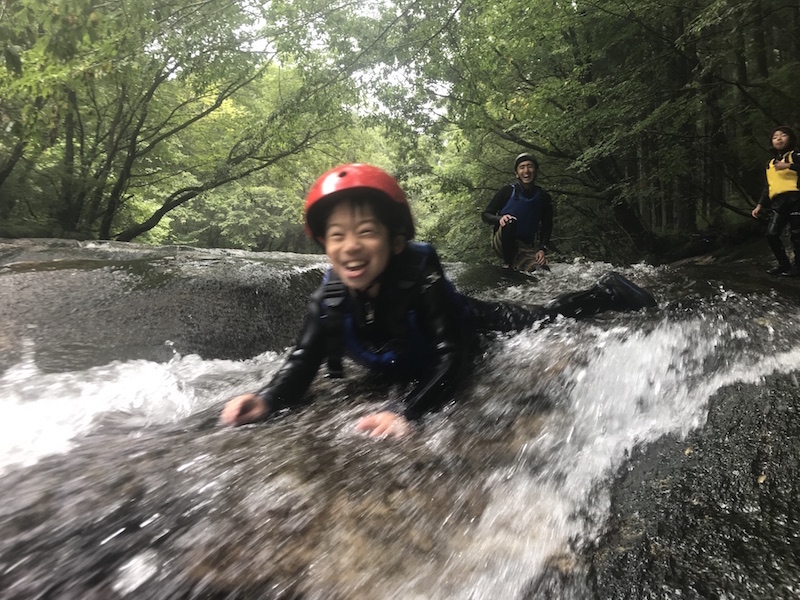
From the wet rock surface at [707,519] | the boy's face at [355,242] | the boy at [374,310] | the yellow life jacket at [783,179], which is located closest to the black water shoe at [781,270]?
the yellow life jacket at [783,179]

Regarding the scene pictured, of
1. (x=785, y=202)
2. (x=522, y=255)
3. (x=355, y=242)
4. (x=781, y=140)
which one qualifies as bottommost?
(x=522, y=255)

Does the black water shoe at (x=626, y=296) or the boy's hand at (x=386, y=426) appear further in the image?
the black water shoe at (x=626, y=296)

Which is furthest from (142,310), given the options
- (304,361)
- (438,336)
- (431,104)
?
(431,104)

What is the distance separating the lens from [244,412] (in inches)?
95.7

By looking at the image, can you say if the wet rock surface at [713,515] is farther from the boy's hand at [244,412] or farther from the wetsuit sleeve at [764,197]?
the wetsuit sleeve at [764,197]

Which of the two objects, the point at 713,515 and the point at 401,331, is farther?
the point at 401,331

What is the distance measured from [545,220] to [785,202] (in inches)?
106

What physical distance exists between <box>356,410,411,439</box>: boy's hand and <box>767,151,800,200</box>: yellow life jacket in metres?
5.86

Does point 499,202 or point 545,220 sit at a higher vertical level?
point 499,202

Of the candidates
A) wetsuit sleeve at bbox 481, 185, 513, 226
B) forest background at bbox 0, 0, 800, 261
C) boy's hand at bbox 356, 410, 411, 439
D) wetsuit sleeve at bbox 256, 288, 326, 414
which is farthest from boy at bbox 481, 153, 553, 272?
boy's hand at bbox 356, 410, 411, 439

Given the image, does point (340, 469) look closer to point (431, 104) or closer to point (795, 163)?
point (795, 163)

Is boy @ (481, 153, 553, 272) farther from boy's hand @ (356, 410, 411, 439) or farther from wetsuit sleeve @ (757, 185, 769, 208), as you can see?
boy's hand @ (356, 410, 411, 439)

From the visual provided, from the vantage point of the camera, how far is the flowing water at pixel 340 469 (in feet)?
4.49

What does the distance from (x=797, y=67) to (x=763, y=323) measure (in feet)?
22.1
